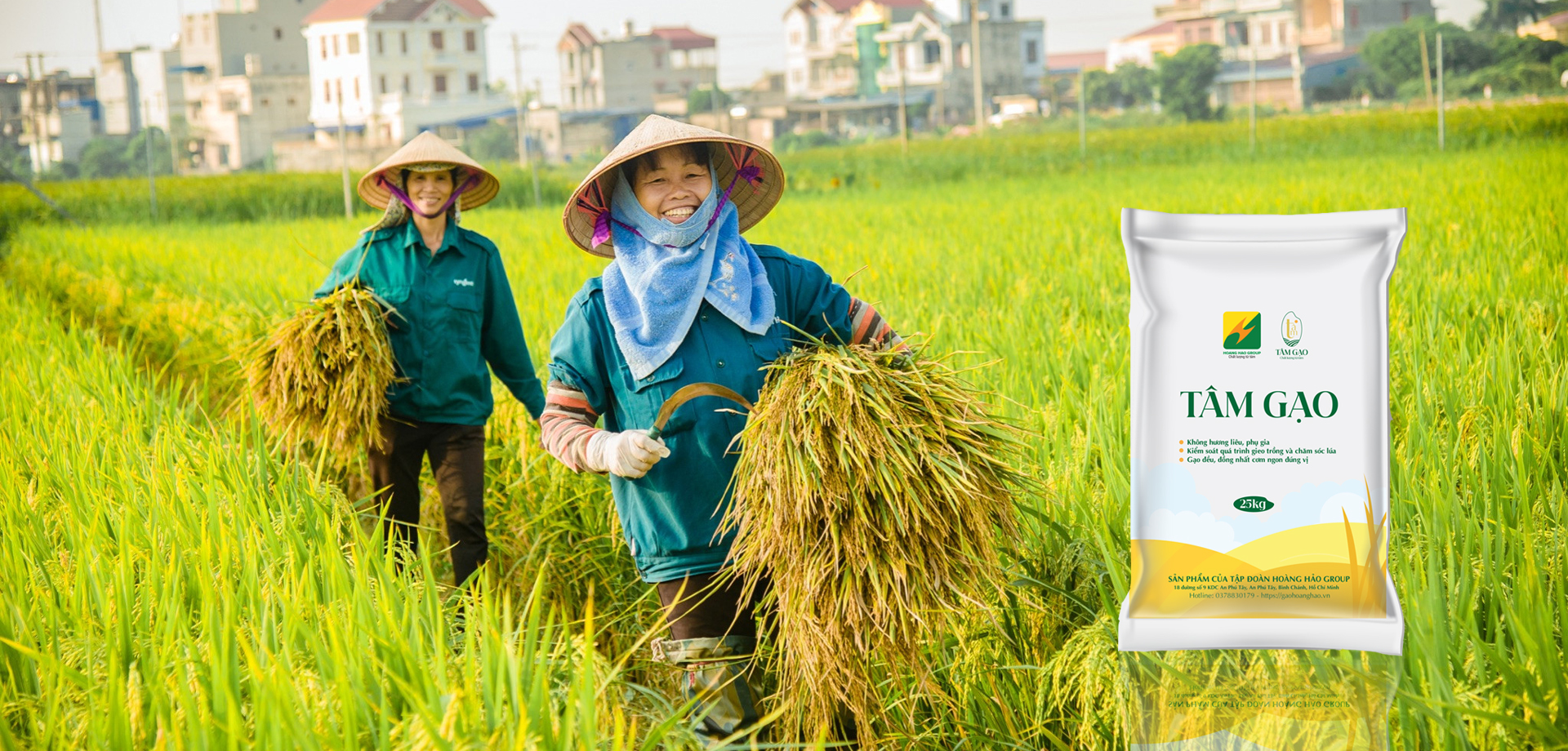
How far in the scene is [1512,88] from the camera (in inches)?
963

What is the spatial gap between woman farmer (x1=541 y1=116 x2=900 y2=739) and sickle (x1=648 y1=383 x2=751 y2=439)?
0.11 meters

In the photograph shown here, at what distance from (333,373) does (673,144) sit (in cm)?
150

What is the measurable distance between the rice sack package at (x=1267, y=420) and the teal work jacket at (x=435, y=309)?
2200 millimetres

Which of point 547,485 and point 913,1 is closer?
point 547,485

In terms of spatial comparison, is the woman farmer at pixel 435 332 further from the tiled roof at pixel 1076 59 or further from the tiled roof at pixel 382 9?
the tiled roof at pixel 1076 59

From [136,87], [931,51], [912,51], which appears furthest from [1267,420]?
[136,87]

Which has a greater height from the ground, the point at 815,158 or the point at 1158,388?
the point at 815,158

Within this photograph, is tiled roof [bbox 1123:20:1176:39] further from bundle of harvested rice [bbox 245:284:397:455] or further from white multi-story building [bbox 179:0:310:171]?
bundle of harvested rice [bbox 245:284:397:455]

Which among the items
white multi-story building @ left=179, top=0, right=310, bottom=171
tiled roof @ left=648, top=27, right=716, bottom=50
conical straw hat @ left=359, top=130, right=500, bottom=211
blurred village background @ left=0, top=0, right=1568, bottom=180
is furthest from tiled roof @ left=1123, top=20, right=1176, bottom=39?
conical straw hat @ left=359, top=130, right=500, bottom=211

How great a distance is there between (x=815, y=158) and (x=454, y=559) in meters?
22.9

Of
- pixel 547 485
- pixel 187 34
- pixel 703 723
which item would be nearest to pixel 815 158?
pixel 547 485

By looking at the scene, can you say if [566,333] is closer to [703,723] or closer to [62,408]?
[703,723]

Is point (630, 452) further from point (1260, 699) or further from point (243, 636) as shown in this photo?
point (1260, 699)

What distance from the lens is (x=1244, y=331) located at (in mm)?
1451
